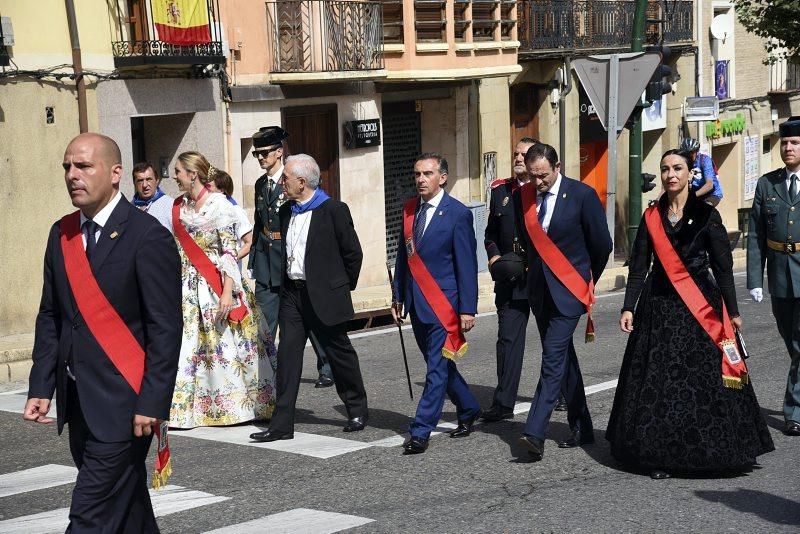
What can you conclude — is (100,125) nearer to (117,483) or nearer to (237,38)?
(237,38)

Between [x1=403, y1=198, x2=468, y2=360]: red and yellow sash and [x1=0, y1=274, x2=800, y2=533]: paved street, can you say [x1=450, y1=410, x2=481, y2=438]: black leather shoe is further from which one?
[x1=403, y1=198, x2=468, y2=360]: red and yellow sash

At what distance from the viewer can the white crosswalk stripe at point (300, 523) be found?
23.1 feet

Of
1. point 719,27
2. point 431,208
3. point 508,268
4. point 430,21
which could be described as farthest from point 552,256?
point 719,27

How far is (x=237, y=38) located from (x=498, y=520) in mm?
14062

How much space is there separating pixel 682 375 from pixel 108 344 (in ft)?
11.6

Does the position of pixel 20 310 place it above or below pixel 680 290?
below

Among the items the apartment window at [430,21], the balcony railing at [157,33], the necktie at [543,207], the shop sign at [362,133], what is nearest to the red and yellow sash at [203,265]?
the necktie at [543,207]

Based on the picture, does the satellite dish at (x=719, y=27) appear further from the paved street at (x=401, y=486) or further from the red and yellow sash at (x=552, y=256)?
the red and yellow sash at (x=552, y=256)

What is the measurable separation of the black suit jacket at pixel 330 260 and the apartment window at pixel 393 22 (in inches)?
557

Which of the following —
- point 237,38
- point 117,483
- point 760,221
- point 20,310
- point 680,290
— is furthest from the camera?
point 237,38

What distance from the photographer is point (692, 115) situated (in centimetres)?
2825

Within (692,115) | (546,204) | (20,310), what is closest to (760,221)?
(546,204)

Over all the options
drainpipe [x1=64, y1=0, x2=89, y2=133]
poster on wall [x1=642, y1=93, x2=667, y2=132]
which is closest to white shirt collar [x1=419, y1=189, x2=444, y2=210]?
drainpipe [x1=64, y1=0, x2=89, y2=133]

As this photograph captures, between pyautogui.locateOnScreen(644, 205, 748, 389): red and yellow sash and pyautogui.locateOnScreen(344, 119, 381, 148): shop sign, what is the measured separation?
48.4 feet
